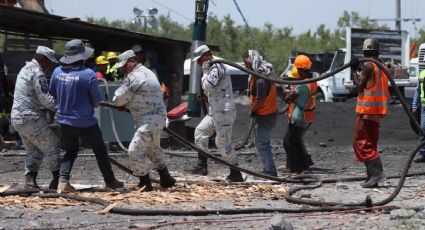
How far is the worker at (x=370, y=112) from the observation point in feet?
38.3

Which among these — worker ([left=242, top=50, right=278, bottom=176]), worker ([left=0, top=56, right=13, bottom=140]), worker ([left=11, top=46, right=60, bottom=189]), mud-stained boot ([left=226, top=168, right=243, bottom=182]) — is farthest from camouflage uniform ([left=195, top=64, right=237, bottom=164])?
worker ([left=0, top=56, right=13, bottom=140])

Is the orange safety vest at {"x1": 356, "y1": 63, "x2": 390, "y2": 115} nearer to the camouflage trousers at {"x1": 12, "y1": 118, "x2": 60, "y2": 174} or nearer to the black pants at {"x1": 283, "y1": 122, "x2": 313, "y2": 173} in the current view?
the black pants at {"x1": 283, "y1": 122, "x2": 313, "y2": 173}

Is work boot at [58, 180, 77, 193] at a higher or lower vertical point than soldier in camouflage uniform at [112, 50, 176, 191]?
lower

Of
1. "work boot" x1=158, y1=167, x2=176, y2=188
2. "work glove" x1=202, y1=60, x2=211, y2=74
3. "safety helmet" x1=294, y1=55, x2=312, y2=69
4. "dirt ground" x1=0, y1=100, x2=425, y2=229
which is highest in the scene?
"safety helmet" x1=294, y1=55, x2=312, y2=69

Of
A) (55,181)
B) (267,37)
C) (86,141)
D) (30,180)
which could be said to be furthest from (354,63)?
(267,37)

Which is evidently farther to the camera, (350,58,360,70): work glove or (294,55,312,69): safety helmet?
(294,55,312,69): safety helmet

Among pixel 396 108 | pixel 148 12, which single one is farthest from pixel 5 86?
pixel 396 108

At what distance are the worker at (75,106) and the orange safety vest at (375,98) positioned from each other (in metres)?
3.26

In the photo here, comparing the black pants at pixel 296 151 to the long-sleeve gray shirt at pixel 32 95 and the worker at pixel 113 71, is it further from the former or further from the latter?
the worker at pixel 113 71

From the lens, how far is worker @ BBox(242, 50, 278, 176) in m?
12.9

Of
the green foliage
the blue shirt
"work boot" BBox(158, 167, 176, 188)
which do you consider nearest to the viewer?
the blue shirt

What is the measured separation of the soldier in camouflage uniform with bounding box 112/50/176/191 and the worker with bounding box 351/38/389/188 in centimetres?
250

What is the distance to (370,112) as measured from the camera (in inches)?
459

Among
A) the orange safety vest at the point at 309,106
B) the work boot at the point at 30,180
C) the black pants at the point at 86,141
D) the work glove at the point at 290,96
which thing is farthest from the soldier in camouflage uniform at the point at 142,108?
the orange safety vest at the point at 309,106
